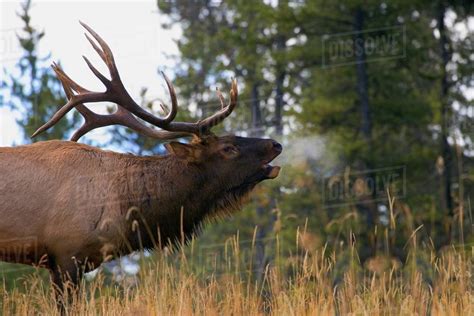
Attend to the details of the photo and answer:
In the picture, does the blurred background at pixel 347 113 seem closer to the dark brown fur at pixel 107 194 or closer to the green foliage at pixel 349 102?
the green foliage at pixel 349 102

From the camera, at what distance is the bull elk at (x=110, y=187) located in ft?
26.0

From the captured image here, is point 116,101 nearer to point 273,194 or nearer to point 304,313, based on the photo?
point 304,313

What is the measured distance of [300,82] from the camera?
1077 inches

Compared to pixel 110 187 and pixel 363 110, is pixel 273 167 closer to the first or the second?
pixel 110 187

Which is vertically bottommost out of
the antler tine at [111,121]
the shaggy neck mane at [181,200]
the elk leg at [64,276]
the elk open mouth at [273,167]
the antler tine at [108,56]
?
the elk leg at [64,276]

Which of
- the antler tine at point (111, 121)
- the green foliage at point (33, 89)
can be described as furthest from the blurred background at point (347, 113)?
the antler tine at point (111, 121)

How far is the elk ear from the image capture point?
8.83 meters

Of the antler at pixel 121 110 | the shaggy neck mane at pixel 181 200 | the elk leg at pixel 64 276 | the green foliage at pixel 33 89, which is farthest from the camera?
the green foliage at pixel 33 89

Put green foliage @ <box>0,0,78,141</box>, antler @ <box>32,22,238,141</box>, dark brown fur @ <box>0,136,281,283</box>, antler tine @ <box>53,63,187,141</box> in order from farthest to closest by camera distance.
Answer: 1. green foliage @ <box>0,0,78,141</box>
2. antler tine @ <box>53,63,187,141</box>
3. antler @ <box>32,22,238,141</box>
4. dark brown fur @ <box>0,136,281,283</box>

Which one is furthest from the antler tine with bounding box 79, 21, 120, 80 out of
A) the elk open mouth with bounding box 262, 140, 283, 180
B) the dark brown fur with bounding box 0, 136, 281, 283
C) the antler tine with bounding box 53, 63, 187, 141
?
the elk open mouth with bounding box 262, 140, 283, 180

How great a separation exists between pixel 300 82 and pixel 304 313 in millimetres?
21233

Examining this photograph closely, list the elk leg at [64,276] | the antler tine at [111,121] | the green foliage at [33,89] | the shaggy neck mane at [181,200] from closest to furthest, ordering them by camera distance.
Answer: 1. the elk leg at [64,276]
2. the shaggy neck mane at [181,200]
3. the antler tine at [111,121]
4. the green foliage at [33,89]

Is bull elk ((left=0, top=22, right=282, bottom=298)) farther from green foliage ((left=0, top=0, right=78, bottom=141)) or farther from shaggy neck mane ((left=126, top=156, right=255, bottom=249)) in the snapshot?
green foliage ((left=0, top=0, right=78, bottom=141))

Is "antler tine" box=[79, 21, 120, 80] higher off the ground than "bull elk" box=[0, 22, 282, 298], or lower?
higher
